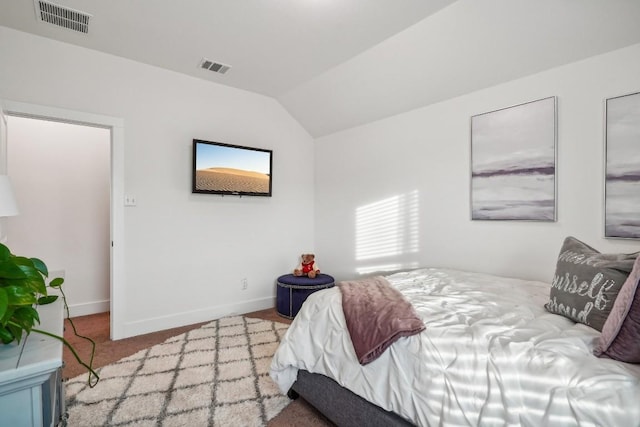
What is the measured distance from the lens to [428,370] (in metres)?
1.26

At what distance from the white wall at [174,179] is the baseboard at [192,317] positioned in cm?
1

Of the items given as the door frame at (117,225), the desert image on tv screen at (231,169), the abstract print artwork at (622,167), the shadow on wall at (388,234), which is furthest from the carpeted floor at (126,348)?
the abstract print artwork at (622,167)

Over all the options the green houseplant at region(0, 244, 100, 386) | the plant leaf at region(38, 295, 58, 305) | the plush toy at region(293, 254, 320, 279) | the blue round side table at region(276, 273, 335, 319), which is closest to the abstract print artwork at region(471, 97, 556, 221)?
the blue round side table at region(276, 273, 335, 319)

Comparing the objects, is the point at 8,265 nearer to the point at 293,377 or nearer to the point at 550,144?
the point at 293,377

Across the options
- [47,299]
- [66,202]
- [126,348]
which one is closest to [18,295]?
[47,299]

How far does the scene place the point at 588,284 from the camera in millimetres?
1377

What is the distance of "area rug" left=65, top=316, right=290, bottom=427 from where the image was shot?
1.77 metres

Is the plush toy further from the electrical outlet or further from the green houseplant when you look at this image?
the green houseplant

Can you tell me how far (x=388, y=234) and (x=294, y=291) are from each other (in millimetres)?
1159

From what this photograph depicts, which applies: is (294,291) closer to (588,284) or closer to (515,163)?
(515,163)

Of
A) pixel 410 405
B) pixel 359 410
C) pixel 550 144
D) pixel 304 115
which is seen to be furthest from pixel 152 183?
pixel 550 144

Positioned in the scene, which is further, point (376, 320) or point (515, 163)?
point (515, 163)

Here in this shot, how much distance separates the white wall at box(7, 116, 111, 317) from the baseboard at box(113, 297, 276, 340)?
113 centimetres

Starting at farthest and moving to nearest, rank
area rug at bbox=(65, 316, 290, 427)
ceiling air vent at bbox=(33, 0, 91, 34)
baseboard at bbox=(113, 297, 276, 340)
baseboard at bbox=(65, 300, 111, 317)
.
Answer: baseboard at bbox=(65, 300, 111, 317) → baseboard at bbox=(113, 297, 276, 340) → ceiling air vent at bbox=(33, 0, 91, 34) → area rug at bbox=(65, 316, 290, 427)
